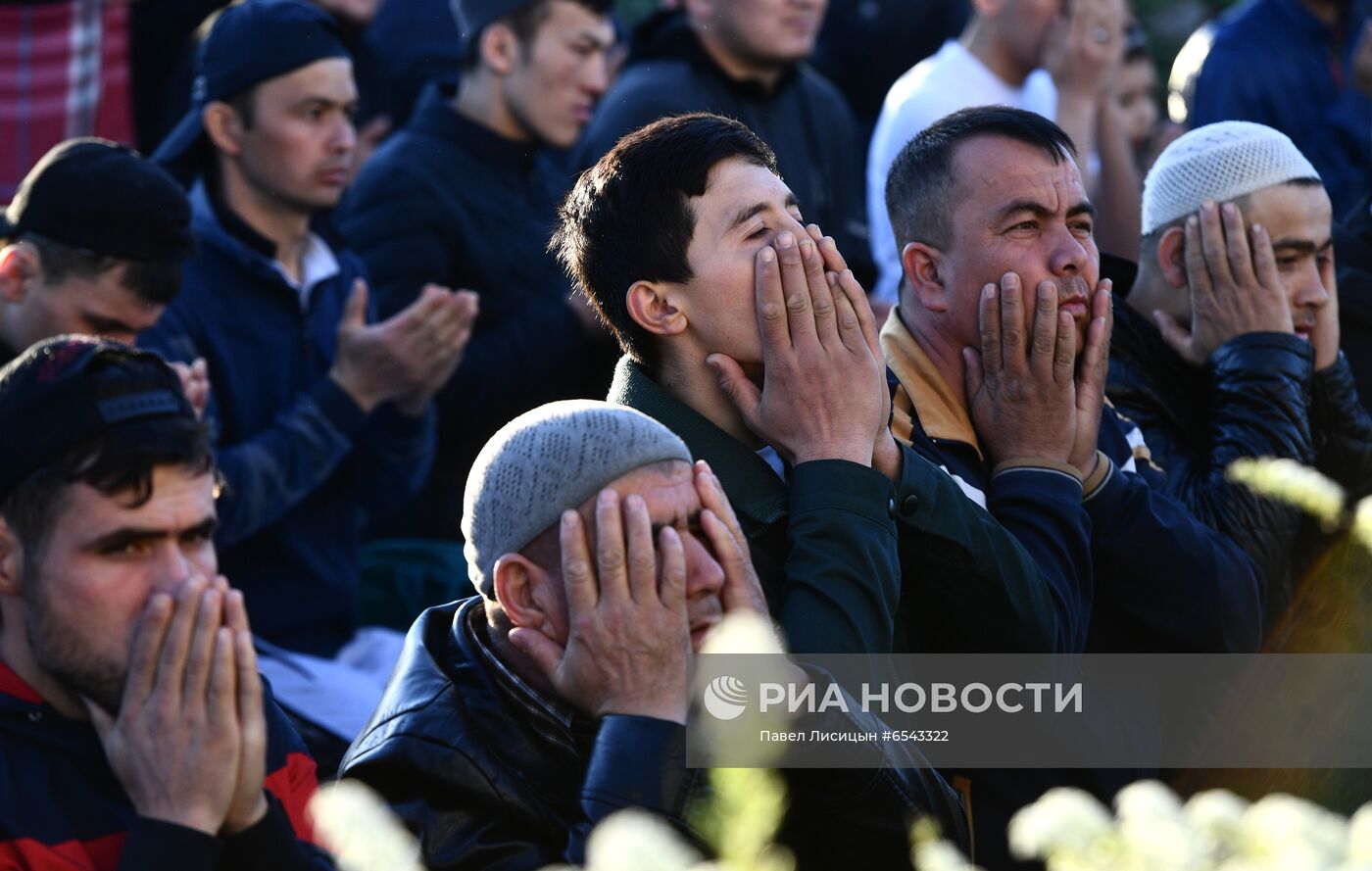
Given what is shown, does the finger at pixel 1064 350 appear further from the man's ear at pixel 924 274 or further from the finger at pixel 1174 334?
the finger at pixel 1174 334

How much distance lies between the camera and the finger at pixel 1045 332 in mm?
3582

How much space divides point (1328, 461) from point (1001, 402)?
1463 mm

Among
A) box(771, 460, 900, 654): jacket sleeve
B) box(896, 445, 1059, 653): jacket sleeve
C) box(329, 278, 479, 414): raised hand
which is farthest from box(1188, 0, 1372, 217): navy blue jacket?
box(771, 460, 900, 654): jacket sleeve

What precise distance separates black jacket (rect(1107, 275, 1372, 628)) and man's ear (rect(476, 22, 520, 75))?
2.67m

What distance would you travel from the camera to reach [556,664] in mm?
2625

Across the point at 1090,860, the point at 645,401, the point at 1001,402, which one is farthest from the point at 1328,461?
the point at 1090,860

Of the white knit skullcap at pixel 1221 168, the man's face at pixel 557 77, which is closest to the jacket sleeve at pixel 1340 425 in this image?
the white knit skullcap at pixel 1221 168

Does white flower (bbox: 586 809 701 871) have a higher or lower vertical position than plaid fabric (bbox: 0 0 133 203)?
lower

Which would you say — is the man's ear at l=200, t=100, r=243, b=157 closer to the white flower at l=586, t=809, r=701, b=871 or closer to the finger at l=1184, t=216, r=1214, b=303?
the finger at l=1184, t=216, r=1214, b=303

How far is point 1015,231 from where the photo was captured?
3.79 m

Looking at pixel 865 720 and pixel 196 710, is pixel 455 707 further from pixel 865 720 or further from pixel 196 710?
pixel 865 720

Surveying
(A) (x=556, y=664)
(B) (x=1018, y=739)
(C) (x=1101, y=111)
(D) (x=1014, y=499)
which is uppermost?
(C) (x=1101, y=111)

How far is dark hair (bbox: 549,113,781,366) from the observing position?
3.28m

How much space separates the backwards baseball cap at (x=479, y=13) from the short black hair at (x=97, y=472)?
372 centimetres
